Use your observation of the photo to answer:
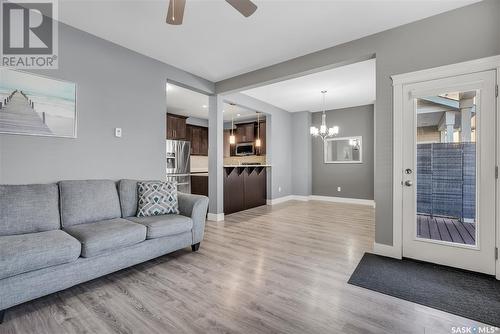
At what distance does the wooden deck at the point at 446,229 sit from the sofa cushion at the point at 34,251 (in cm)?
346

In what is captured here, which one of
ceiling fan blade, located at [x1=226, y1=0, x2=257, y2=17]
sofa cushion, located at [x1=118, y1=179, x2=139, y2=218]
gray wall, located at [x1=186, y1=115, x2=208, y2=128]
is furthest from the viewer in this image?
gray wall, located at [x1=186, y1=115, x2=208, y2=128]

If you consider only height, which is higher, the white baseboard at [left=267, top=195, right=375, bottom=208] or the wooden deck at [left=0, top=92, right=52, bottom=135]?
the wooden deck at [left=0, top=92, right=52, bottom=135]

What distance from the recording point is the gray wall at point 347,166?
6.39 meters

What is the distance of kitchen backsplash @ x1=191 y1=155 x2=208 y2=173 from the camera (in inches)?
316

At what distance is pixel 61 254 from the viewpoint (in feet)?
6.01

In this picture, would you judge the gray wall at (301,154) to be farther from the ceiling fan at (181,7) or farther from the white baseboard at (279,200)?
the ceiling fan at (181,7)

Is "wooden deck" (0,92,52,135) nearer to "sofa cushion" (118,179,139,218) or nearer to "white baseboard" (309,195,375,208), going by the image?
"sofa cushion" (118,179,139,218)

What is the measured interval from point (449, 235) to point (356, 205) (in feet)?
12.5

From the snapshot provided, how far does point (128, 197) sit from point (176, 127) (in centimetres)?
428

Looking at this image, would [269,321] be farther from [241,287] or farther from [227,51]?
[227,51]

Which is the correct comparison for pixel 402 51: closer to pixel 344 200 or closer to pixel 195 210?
pixel 195 210

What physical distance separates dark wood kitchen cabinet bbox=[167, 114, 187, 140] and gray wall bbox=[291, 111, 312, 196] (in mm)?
3398

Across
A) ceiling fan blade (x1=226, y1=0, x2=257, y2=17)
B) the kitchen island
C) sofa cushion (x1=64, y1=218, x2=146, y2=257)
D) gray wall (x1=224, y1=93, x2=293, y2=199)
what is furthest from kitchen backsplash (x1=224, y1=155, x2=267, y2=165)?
ceiling fan blade (x1=226, y1=0, x2=257, y2=17)

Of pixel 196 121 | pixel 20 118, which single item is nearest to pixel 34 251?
pixel 20 118
